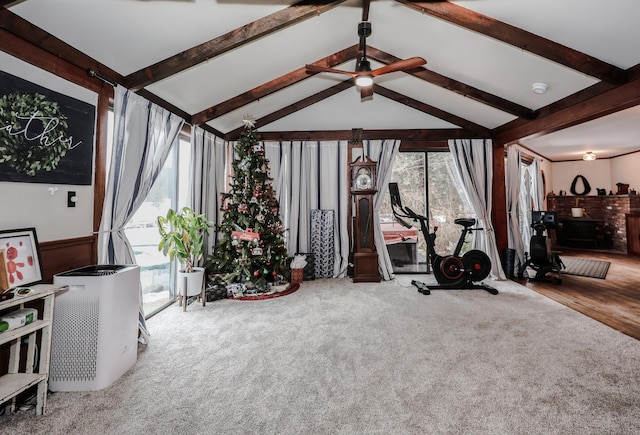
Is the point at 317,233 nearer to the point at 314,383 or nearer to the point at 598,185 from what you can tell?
the point at 314,383

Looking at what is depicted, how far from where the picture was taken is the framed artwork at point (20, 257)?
1.72m

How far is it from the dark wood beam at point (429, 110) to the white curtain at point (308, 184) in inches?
41.1

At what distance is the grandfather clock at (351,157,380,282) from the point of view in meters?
4.57

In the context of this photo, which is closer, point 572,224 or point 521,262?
point 521,262

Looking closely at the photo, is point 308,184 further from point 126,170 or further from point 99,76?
Answer: point 99,76

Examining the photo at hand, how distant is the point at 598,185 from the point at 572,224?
1.33 meters

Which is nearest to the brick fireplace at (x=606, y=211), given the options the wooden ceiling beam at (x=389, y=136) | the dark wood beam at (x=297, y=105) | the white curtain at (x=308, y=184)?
the wooden ceiling beam at (x=389, y=136)

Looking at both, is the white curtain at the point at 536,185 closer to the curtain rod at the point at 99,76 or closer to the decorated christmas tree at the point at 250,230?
the decorated christmas tree at the point at 250,230

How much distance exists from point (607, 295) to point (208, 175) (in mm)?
5810

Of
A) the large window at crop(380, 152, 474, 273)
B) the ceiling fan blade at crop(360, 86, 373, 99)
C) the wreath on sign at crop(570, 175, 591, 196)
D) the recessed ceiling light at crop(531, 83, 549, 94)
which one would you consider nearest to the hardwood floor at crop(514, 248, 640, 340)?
the large window at crop(380, 152, 474, 273)

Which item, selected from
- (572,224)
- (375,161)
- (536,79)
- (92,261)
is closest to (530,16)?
(536,79)

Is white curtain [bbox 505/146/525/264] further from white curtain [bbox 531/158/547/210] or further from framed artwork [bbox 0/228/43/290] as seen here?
framed artwork [bbox 0/228/43/290]

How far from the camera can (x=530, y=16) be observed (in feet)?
8.30

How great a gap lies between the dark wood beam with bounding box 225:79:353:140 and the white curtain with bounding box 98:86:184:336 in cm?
201
